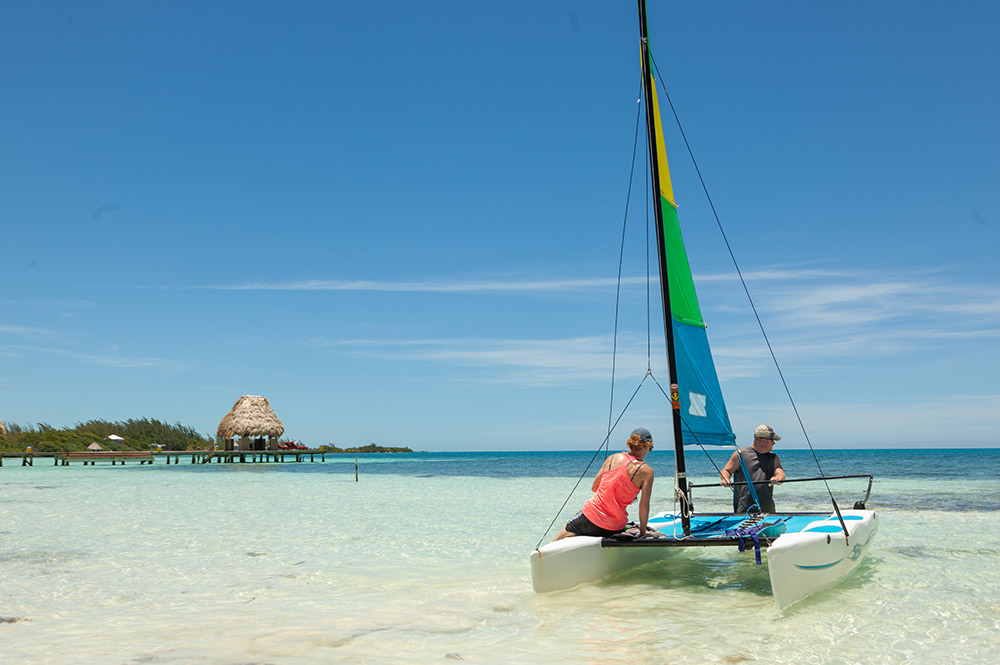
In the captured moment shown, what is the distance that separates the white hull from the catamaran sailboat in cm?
1

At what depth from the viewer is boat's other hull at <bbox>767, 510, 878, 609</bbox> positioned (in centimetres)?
626

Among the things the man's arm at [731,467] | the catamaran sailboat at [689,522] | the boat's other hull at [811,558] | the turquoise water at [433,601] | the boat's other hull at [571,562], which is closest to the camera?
the turquoise water at [433,601]

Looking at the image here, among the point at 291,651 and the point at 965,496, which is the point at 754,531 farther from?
the point at 965,496

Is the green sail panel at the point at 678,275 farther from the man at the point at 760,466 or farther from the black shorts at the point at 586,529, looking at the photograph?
the black shorts at the point at 586,529

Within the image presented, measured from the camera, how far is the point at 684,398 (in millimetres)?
8172

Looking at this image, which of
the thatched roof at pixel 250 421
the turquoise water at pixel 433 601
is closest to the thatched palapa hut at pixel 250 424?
the thatched roof at pixel 250 421

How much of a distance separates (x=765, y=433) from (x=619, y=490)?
2.46m

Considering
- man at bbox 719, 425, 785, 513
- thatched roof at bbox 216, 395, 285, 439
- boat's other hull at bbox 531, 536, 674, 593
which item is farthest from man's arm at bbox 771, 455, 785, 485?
thatched roof at bbox 216, 395, 285, 439

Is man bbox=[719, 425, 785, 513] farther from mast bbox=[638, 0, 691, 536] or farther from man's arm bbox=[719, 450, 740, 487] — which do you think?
mast bbox=[638, 0, 691, 536]

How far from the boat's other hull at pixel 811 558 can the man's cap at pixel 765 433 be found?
42.9 inches

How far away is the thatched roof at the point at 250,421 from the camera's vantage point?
5328 centimetres

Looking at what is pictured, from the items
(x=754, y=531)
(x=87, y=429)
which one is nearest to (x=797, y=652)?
(x=754, y=531)

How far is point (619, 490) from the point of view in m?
7.20

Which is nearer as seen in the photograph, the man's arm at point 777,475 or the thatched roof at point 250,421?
the man's arm at point 777,475
